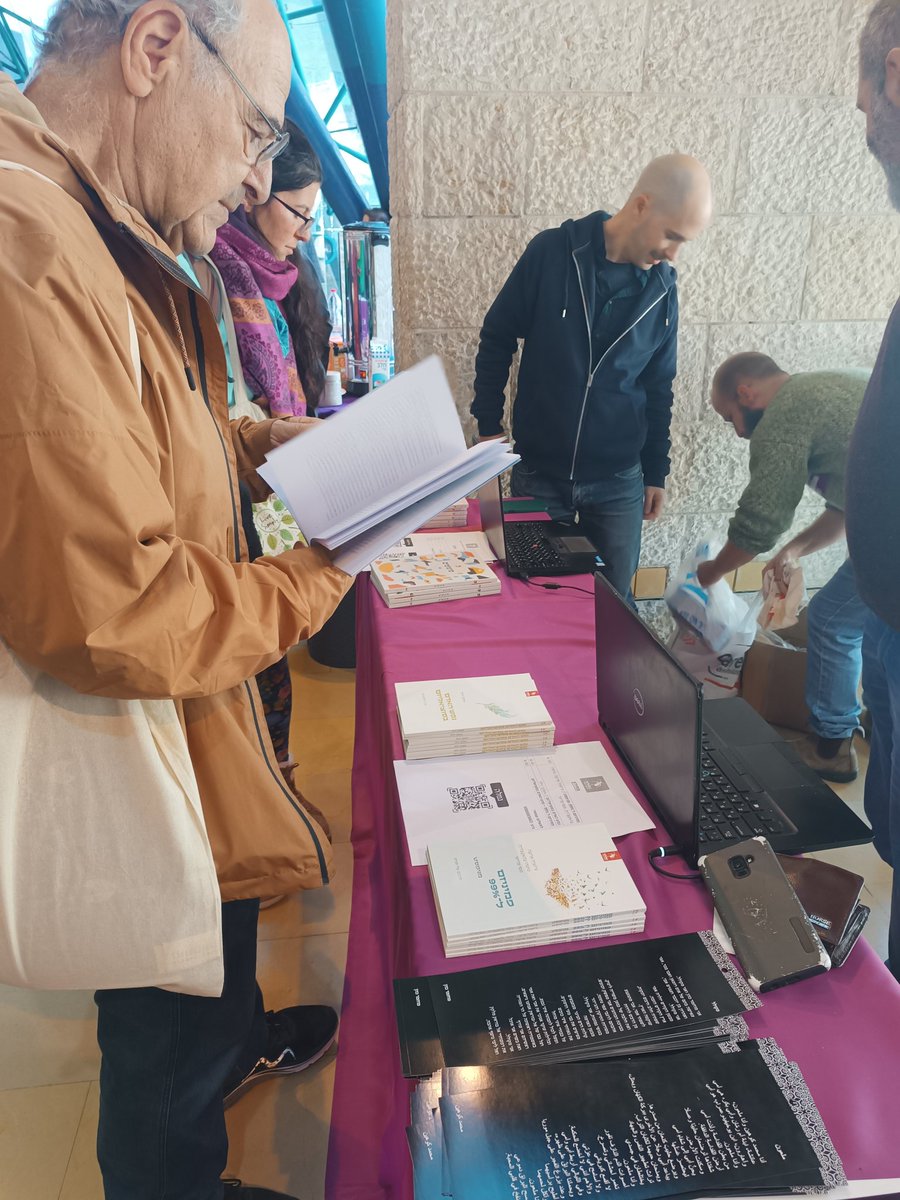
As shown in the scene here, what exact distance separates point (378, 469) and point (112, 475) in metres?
0.29

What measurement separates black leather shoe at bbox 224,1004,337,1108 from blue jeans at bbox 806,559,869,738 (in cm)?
166

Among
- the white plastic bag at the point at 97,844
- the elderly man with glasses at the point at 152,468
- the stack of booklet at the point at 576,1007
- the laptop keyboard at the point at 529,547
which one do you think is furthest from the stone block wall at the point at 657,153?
the stack of booklet at the point at 576,1007

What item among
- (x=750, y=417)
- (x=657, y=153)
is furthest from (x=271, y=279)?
(x=750, y=417)

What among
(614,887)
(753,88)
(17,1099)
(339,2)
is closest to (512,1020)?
(614,887)

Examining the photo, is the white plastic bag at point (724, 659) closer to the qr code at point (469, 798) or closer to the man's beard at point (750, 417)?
the man's beard at point (750, 417)

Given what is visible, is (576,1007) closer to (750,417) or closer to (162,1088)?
(162,1088)

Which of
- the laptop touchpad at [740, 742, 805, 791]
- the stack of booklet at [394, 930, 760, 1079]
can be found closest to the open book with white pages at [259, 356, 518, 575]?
the stack of booklet at [394, 930, 760, 1079]

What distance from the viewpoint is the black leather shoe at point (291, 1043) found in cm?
138

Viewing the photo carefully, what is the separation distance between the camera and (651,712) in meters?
0.87

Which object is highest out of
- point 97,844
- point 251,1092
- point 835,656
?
point 97,844

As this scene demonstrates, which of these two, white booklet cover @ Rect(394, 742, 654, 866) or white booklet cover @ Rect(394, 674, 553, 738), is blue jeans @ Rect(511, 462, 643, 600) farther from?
white booklet cover @ Rect(394, 742, 654, 866)

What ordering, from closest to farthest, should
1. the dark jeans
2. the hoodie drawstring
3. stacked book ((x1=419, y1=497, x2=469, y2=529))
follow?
the hoodie drawstring, the dark jeans, stacked book ((x1=419, y1=497, x2=469, y2=529))

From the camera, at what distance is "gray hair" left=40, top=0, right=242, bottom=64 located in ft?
2.29

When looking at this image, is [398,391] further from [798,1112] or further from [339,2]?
[339,2]
